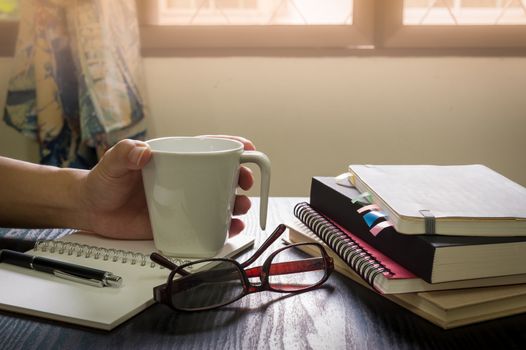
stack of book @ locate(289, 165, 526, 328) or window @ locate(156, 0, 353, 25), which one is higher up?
window @ locate(156, 0, 353, 25)

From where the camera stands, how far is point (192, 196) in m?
0.58

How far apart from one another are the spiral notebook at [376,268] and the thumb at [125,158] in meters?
0.21

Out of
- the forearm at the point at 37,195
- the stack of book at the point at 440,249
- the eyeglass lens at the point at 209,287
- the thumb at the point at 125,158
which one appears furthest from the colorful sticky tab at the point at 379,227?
the forearm at the point at 37,195

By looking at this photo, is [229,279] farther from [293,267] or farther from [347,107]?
[347,107]

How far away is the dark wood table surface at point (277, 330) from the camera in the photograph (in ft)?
1.44

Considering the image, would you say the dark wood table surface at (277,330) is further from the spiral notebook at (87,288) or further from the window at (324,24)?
the window at (324,24)

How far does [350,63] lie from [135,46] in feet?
1.82

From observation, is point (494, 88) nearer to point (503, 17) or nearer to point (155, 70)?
point (503, 17)

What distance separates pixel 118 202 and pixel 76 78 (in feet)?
2.70

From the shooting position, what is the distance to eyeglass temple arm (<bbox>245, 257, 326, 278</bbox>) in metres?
0.55

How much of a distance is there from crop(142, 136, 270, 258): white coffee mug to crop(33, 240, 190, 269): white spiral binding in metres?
0.03

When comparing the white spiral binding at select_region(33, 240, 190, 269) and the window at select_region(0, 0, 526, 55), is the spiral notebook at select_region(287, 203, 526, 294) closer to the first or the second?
the white spiral binding at select_region(33, 240, 190, 269)

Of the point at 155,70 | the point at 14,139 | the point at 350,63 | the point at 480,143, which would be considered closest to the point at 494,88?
the point at 480,143

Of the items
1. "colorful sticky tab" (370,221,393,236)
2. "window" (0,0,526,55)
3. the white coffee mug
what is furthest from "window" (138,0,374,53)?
"colorful sticky tab" (370,221,393,236)
